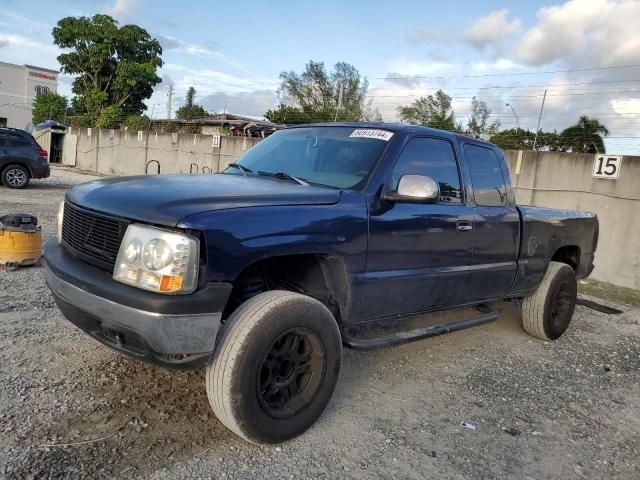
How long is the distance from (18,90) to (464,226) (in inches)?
2591

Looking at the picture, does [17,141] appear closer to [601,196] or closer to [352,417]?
[601,196]

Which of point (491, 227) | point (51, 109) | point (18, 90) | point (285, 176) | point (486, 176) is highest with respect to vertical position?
point (18, 90)

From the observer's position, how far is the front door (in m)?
3.46

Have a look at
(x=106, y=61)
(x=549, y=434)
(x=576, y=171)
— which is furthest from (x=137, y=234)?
(x=106, y=61)

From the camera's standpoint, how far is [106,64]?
37969 mm

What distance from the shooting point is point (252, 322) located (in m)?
2.77

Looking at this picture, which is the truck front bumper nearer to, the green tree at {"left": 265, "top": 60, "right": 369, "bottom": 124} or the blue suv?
the blue suv

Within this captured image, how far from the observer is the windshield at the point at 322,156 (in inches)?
144

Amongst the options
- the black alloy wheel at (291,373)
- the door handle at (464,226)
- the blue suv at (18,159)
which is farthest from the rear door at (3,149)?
the black alloy wheel at (291,373)

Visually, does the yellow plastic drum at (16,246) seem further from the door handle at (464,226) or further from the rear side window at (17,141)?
the rear side window at (17,141)

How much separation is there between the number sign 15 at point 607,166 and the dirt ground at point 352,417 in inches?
212

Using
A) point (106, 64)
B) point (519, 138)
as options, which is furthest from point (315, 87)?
point (519, 138)

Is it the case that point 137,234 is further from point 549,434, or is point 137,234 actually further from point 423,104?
point 423,104

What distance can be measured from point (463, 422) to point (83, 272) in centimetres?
253
